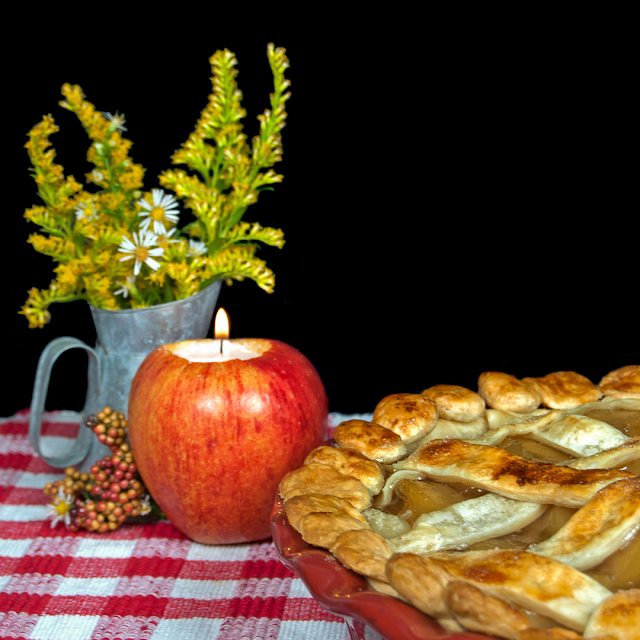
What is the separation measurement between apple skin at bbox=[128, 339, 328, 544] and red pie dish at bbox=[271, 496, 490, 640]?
39 centimetres

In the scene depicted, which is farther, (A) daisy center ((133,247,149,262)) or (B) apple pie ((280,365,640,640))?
(A) daisy center ((133,247,149,262))

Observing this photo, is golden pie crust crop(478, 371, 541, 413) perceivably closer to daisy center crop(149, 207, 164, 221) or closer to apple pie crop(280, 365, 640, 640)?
apple pie crop(280, 365, 640, 640)

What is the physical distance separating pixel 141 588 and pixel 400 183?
1.09 meters

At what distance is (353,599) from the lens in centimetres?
53

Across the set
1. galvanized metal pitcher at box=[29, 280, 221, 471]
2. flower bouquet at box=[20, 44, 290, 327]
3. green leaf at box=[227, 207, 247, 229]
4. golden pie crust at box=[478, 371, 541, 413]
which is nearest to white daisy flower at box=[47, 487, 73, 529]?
galvanized metal pitcher at box=[29, 280, 221, 471]

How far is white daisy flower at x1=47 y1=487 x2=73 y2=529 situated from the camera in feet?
3.69

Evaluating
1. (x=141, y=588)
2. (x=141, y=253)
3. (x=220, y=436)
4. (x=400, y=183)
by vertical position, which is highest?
(x=400, y=183)

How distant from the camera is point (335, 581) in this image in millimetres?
559

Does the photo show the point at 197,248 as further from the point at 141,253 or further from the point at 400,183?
the point at 400,183

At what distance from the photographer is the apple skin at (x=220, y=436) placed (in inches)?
40.4

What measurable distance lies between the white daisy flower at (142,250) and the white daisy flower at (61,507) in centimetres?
37

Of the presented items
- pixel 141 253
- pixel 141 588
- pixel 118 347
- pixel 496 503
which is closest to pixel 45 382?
pixel 118 347

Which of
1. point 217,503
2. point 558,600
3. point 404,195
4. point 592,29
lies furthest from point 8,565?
point 592,29

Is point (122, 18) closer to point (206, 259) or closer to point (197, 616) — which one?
point (206, 259)
